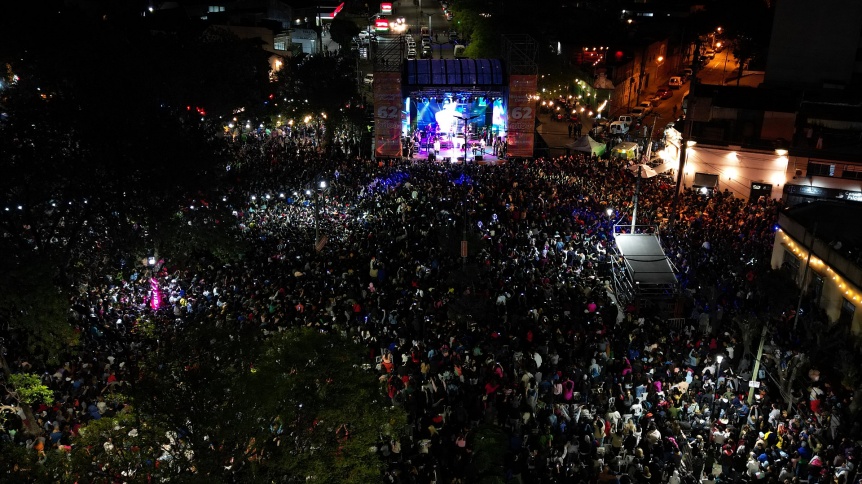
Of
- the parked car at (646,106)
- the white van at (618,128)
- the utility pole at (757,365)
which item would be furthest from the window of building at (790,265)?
the parked car at (646,106)

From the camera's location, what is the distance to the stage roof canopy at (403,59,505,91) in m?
34.6

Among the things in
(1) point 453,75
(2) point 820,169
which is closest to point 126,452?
(2) point 820,169

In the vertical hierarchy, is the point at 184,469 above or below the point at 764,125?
below

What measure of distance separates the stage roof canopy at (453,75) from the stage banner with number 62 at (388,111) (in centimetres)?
137

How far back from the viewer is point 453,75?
34.7 metres

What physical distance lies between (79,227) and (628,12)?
48065 millimetres

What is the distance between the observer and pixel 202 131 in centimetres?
2012

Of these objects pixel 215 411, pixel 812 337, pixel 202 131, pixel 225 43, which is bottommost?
pixel 812 337

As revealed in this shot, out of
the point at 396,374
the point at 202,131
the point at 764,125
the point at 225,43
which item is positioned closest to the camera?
the point at 396,374

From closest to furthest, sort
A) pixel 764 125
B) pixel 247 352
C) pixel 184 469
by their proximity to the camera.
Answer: pixel 184 469 → pixel 247 352 → pixel 764 125

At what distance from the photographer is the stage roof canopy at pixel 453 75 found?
1363 inches

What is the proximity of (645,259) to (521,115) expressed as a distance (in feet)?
59.1

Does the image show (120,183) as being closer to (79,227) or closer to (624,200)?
(79,227)

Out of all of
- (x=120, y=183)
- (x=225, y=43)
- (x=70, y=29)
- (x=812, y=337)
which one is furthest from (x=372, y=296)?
(x=225, y=43)
